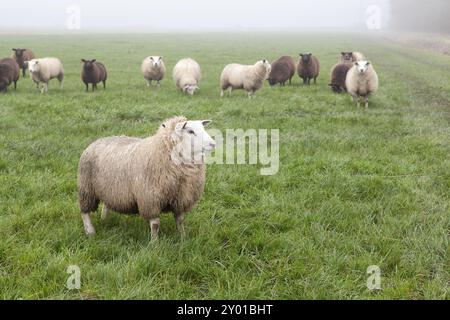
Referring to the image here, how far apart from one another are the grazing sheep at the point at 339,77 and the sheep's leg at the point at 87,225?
1175 cm

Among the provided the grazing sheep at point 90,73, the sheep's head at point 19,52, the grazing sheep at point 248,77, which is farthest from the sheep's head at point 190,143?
the sheep's head at point 19,52

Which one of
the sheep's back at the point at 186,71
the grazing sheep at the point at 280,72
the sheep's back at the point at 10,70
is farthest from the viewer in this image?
the grazing sheep at the point at 280,72

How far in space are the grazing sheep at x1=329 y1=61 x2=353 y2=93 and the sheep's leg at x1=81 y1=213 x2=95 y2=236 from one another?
1175 centimetres

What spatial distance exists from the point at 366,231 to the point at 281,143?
3.76 metres

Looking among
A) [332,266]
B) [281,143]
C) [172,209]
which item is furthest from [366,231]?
[281,143]

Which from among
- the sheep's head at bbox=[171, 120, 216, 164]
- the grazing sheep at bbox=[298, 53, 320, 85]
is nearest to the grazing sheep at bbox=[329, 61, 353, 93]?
the grazing sheep at bbox=[298, 53, 320, 85]

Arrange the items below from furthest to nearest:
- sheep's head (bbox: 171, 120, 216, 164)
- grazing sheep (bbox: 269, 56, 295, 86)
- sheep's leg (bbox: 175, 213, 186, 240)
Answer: grazing sheep (bbox: 269, 56, 295, 86)
sheep's leg (bbox: 175, 213, 186, 240)
sheep's head (bbox: 171, 120, 216, 164)

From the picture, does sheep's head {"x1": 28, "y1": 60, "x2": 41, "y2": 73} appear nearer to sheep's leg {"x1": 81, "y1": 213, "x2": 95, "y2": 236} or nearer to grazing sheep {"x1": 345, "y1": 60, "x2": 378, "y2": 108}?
grazing sheep {"x1": 345, "y1": 60, "x2": 378, "y2": 108}

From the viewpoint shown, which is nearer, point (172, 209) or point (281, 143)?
point (172, 209)

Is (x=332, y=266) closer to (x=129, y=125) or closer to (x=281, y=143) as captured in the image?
(x=281, y=143)

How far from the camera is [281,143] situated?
27.5 ft

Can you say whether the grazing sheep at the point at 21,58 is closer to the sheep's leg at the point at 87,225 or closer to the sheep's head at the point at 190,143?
the sheep's leg at the point at 87,225

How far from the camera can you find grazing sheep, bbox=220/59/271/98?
1395 centimetres

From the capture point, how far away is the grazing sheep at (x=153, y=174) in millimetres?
4391
